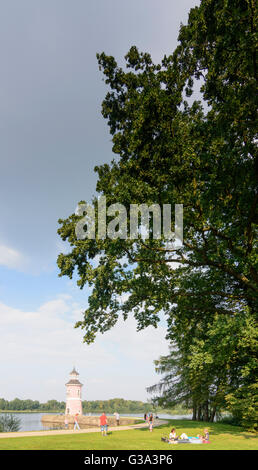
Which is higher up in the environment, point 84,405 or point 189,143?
point 189,143

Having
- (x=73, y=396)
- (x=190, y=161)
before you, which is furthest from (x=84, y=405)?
(x=190, y=161)

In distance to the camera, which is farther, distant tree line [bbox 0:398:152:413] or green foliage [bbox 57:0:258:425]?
distant tree line [bbox 0:398:152:413]

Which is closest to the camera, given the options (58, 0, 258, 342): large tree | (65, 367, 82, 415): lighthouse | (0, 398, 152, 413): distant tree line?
(58, 0, 258, 342): large tree

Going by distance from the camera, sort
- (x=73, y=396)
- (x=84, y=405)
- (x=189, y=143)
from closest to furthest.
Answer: (x=189, y=143) < (x=73, y=396) < (x=84, y=405)

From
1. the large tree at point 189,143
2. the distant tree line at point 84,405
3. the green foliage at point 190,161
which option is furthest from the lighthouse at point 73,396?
the distant tree line at point 84,405

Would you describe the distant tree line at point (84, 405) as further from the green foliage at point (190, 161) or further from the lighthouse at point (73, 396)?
the green foliage at point (190, 161)

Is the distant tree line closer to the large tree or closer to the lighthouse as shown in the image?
the lighthouse

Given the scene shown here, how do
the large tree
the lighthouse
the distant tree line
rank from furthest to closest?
1. the distant tree line
2. the lighthouse
3. the large tree

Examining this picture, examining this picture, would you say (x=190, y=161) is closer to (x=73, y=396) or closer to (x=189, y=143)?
(x=189, y=143)

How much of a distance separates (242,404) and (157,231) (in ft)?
43.4

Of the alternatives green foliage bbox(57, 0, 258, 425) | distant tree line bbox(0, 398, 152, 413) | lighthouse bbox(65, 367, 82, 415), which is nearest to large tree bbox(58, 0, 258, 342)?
green foliage bbox(57, 0, 258, 425)

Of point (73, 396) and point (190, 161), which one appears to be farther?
point (73, 396)

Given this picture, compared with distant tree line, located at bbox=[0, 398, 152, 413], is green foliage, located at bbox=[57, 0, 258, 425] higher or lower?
higher
